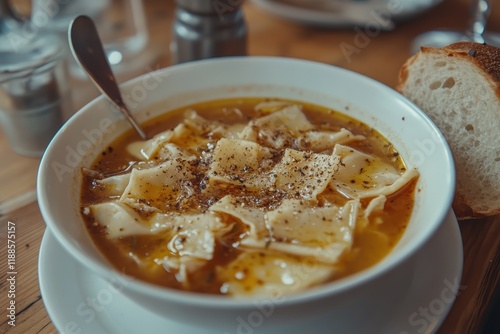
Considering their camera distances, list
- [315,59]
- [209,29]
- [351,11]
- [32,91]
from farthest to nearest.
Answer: [351,11] → [315,59] → [209,29] → [32,91]

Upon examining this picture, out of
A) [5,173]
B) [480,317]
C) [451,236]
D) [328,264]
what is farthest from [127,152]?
[480,317]

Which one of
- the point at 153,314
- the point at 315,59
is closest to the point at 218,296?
the point at 153,314

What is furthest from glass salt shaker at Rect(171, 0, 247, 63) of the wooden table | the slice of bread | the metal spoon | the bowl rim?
the bowl rim

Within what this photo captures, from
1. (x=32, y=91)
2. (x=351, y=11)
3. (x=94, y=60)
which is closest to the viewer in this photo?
(x=94, y=60)

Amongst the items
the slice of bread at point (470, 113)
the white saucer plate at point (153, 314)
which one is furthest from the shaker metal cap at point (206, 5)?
the white saucer plate at point (153, 314)

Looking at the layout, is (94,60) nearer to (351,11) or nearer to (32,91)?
(32,91)

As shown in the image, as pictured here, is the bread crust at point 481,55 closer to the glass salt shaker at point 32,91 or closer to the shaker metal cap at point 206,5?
the shaker metal cap at point 206,5

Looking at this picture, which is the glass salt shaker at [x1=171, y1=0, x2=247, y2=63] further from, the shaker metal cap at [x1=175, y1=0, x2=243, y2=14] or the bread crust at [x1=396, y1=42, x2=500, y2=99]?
the bread crust at [x1=396, y1=42, x2=500, y2=99]
